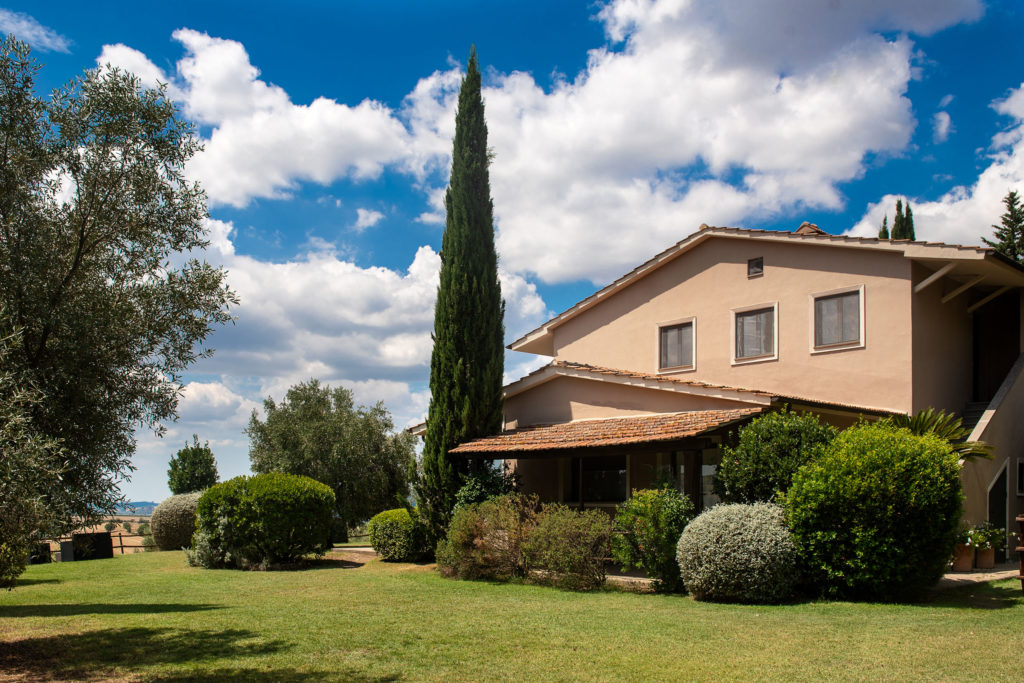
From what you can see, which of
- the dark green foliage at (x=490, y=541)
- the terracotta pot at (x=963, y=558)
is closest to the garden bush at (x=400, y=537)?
the dark green foliage at (x=490, y=541)

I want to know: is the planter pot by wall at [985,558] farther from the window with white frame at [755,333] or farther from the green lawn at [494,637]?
the window with white frame at [755,333]

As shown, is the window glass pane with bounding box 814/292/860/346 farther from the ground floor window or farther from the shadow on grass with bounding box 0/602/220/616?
the shadow on grass with bounding box 0/602/220/616

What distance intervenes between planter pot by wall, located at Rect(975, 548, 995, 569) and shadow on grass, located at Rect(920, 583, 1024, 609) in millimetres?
2438

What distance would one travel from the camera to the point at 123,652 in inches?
384

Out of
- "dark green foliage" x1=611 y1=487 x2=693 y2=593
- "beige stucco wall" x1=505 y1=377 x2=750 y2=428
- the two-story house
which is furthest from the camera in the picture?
"beige stucco wall" x1=505 y1=377 x2=750 y2=428

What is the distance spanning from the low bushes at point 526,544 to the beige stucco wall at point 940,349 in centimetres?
812

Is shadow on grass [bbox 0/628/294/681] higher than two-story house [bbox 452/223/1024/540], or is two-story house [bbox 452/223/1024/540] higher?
two-story house [bbox 452/223/1024/540]

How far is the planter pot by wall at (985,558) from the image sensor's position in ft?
52.3

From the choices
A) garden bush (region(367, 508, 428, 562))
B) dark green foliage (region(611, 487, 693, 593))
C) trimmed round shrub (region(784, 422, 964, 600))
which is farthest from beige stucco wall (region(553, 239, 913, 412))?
garden bush (region(367, 508, 428, 562))

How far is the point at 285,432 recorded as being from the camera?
112 feet

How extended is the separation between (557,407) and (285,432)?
56.3 feet

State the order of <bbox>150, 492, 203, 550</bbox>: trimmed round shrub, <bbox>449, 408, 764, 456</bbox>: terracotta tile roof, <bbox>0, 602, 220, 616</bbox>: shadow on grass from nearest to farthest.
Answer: <bbox>0, 602, 220, 616</bbox>: shadow on grass
<bbox>449, 408, 764, 456</bbox>: terracotta tile roof
<bbox>150, 492, 203, 550</bbox>: trimmed round shrub

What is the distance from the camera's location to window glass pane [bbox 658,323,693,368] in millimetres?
21812

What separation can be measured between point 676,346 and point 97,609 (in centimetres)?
1535
